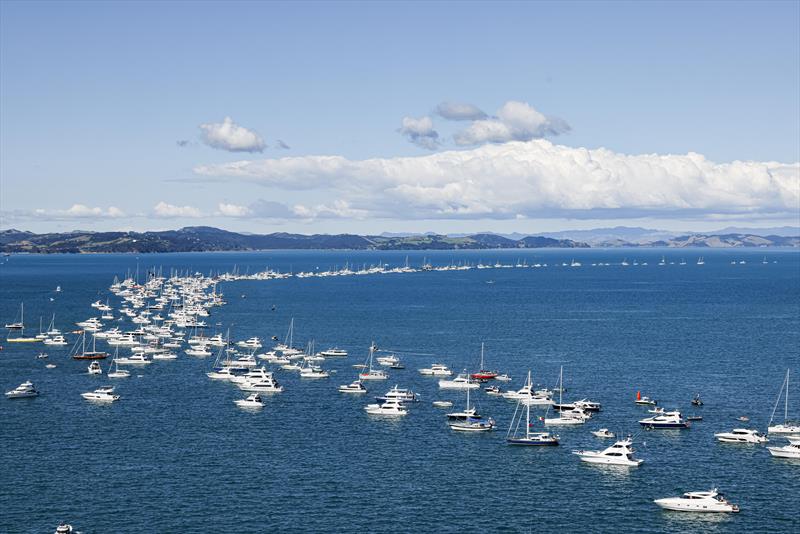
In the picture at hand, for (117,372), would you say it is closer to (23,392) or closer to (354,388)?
(23,392)

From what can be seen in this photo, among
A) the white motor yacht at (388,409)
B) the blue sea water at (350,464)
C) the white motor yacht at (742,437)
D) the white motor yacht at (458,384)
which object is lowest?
the blue sea water at (350,464)

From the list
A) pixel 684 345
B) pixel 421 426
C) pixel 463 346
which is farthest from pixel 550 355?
pixel 421 426

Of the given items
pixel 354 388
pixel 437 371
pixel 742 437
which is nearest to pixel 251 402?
pixel 354 388

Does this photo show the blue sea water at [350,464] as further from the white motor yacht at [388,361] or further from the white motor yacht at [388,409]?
the white motor yacht at [388,361]

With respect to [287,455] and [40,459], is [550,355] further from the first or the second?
[40,459]

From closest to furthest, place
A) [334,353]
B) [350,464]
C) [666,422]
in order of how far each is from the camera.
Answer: [350,464] → [666,422] → [334,353]

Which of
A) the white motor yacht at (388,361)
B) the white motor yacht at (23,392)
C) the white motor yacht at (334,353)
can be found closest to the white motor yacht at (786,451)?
the white motor yacht at (388,361)
